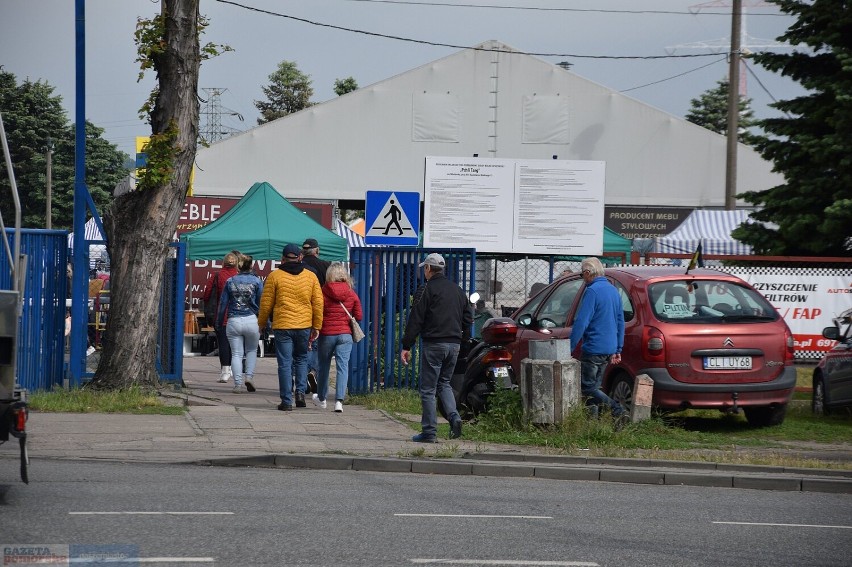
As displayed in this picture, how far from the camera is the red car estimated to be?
12719 millimetres

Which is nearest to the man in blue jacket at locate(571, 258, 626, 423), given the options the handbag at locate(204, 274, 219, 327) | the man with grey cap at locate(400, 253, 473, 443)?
the man with grey cap at locate(400, 253, 473, 443)

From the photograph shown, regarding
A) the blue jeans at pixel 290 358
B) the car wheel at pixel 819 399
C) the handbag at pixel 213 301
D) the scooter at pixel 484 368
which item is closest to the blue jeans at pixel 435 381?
the scooter at pixel 484 368

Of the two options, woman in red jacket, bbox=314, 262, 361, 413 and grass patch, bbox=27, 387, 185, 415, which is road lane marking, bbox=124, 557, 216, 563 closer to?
grass patch, bbox=27, 387, 185, 415

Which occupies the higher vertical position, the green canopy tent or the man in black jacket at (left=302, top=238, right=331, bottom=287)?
the green canopy tent

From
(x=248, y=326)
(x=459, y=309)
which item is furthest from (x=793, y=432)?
(x=248, y=326)

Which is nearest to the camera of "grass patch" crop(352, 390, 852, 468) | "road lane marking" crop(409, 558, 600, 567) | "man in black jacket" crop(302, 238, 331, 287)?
"road lane marking" crop(409, 558, 600, 567)

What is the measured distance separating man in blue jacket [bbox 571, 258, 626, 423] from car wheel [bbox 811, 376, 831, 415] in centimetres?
383

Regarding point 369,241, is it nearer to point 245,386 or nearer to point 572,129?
point 245,386

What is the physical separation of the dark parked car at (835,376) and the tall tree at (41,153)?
43983 mm

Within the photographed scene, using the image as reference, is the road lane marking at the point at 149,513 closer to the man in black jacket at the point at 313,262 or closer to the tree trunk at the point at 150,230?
the tree trunk at the point at 150,230

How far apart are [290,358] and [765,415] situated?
545 centimetres

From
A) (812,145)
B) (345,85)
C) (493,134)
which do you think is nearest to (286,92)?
(345,85)

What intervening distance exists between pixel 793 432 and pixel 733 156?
15.0 meters

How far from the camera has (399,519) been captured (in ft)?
25.8
